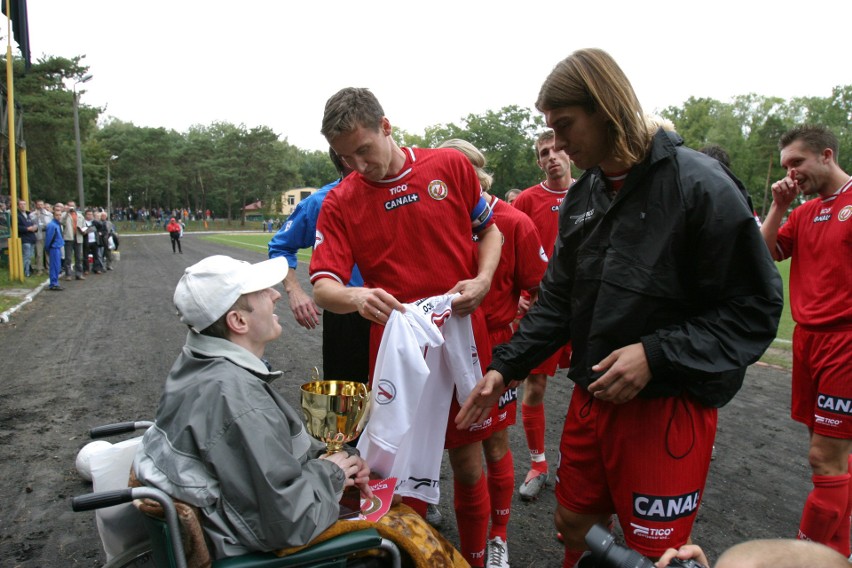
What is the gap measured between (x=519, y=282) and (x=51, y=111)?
43.0 meters

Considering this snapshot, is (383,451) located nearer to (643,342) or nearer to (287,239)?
(643,342)

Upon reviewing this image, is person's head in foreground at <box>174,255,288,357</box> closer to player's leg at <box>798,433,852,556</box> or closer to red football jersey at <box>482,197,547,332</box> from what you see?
red football jersey at <box>482,197,547,332</box>

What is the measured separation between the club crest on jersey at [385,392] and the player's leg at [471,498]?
67cm

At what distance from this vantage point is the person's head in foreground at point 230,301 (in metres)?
2.24

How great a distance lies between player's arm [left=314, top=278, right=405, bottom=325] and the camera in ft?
8.30

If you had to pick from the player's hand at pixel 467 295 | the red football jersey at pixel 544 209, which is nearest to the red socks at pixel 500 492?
the player's hand at pixel 467 295

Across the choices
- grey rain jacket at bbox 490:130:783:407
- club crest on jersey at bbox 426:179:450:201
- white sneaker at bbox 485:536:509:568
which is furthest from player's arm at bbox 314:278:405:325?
white sneaker at bbox 485:536:509:568

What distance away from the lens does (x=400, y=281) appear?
282cm

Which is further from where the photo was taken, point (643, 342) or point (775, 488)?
point (775, 488)

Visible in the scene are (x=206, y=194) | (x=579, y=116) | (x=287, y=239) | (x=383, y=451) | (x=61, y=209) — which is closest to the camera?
(x=579, y=116)

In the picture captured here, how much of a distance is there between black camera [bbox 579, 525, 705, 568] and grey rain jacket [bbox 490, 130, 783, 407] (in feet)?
1.89

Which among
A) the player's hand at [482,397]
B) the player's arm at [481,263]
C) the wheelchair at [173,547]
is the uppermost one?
the player's arm at [481,263]

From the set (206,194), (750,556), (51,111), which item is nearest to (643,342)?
(750,556)

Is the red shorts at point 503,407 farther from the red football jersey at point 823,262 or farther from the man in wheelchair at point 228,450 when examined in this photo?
the red football jersey at point 823,262
